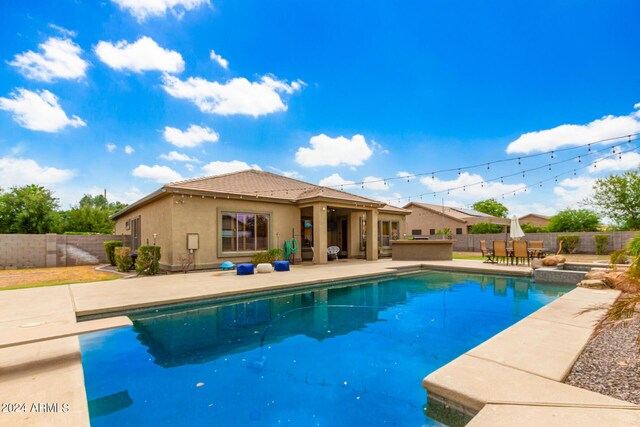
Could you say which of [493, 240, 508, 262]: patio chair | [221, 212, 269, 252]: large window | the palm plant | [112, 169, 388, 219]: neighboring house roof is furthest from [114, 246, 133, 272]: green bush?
[493, 240, 508, 262]: patio chair

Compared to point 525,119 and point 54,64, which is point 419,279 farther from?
point 54,64

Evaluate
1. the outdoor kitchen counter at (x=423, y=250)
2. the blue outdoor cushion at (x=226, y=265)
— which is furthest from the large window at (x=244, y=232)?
the outdoor kitchen counter at (x=423, y=250)

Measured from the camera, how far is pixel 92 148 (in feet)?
78.3

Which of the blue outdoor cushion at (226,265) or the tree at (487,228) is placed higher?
the tree at (487,228)

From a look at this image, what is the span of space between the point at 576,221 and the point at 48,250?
3623cm

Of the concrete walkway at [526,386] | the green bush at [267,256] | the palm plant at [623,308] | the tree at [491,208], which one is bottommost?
the concrete walkway at [526,386]

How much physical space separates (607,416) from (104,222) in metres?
38.3

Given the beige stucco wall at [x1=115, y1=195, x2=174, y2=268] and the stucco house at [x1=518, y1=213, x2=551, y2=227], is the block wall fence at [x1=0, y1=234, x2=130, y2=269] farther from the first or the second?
the stucco house at [x1=518, y1=213, x2=551, y2=227]

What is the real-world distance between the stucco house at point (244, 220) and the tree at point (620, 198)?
24.1 m

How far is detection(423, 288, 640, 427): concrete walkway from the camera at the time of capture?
231 cm

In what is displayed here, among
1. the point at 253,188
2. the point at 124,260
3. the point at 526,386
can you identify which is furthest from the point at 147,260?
the point at 526,386

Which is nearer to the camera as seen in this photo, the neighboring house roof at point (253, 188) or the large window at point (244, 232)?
the neighboring house roof at point (253, 188)

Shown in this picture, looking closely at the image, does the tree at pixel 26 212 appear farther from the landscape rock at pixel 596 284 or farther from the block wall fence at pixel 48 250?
the landscape rock at pixel 596 284

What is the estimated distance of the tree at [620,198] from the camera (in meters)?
25.4
